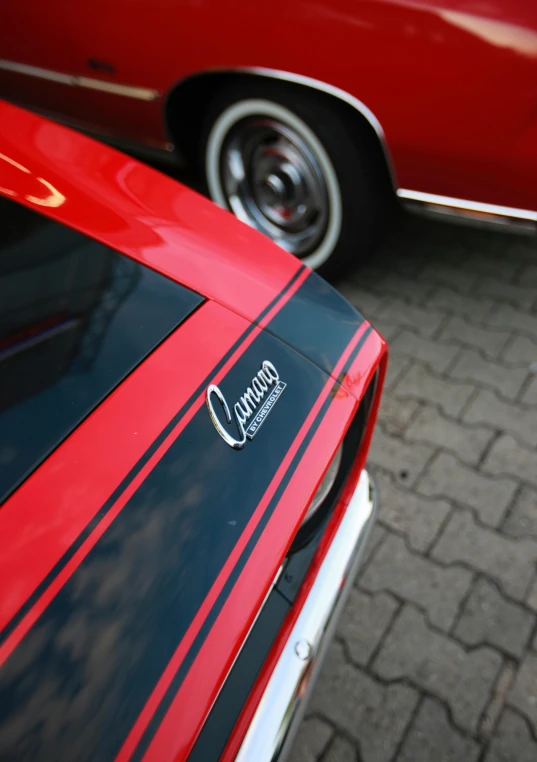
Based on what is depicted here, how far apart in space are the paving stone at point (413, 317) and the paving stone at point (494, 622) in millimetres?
1137

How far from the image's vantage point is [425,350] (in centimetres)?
242

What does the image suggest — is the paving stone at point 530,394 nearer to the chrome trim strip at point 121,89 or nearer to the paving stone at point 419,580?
the paving stone at point 419,580

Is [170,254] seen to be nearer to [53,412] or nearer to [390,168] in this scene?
[53,412]

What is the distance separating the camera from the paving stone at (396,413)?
2.17 m

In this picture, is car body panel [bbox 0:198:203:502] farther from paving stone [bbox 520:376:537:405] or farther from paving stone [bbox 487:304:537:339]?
paving stone [bbox 487:304:537:339]

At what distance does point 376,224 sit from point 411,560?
1.36 metres

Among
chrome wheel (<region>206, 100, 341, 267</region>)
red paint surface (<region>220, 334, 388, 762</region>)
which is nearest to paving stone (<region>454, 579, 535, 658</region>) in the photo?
red paint surface (<region>220, 334, 388, 762</region>)

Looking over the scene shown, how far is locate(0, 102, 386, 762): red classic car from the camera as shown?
2.39 ft

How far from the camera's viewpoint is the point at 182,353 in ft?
3.27

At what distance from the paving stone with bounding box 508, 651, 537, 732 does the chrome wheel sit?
5.56 ft

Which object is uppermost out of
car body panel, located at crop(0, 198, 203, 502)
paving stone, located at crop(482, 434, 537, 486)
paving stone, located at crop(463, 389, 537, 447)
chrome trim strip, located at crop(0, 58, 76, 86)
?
chrome trim strip, located at crop(0, 58, 76, 86)

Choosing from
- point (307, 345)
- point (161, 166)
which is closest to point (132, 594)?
point (307, 345)

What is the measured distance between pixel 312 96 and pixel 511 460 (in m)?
1.48

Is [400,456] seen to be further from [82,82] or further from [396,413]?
[82,82]
